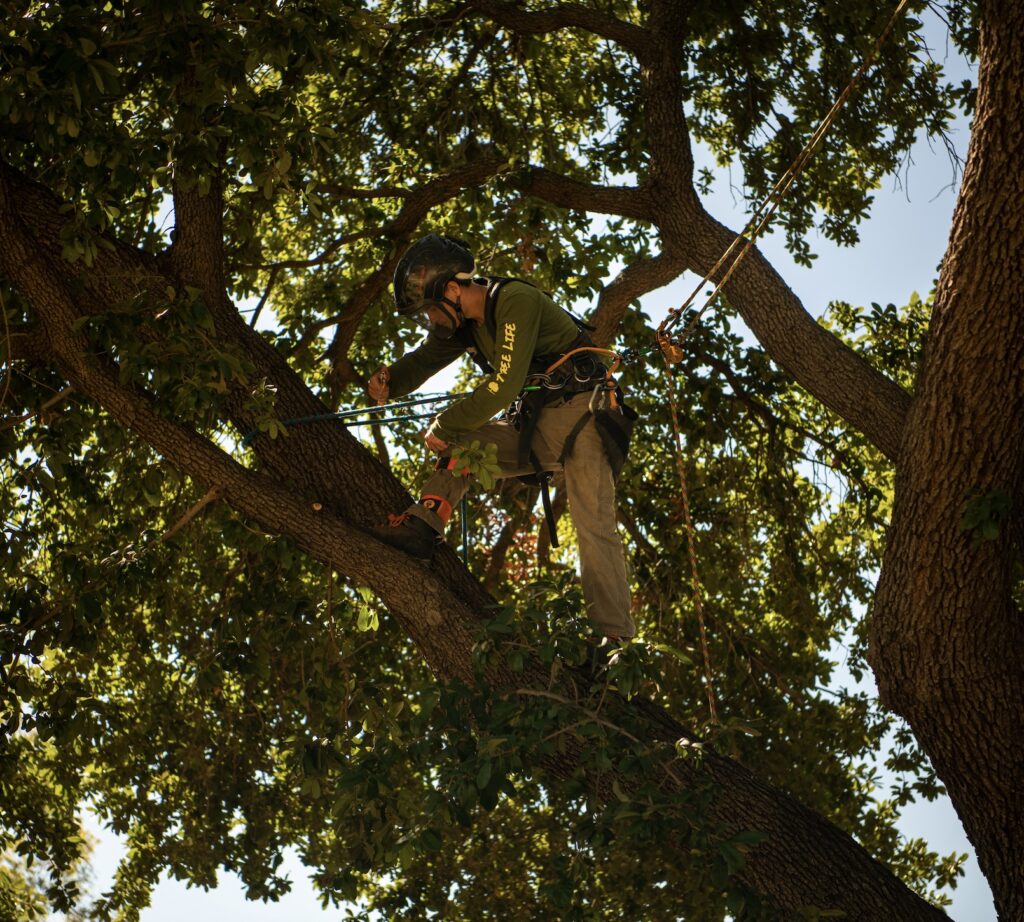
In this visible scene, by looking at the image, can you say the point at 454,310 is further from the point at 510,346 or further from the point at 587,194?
the point at 587,194

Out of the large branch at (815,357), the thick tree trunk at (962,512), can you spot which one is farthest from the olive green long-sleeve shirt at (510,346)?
the thick tree trunk at (962,512)

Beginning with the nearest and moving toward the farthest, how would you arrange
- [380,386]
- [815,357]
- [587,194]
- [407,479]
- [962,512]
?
[962,512]
[380,386]
[815,357]
[587,194]
[407,479]

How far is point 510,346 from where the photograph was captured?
481 cm

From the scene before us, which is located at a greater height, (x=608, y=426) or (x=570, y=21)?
(x=570, y=21)

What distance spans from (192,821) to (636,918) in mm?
2890

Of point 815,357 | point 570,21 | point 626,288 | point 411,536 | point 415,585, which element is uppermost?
point 570,21

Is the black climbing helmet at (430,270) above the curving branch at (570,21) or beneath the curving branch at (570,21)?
beneath

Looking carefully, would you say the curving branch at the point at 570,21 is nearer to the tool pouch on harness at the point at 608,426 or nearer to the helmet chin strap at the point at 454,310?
the helmet chin strap at the point at 454,310

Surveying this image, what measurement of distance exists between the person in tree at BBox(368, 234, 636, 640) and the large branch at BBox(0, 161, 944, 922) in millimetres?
195

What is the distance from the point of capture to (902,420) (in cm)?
547

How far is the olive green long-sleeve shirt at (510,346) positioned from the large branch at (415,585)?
0.55 metres

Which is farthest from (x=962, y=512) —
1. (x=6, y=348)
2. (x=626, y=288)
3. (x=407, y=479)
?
(x=407, y=479)

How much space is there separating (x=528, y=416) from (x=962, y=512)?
5.61 feet

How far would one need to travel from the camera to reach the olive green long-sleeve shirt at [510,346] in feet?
15.6
